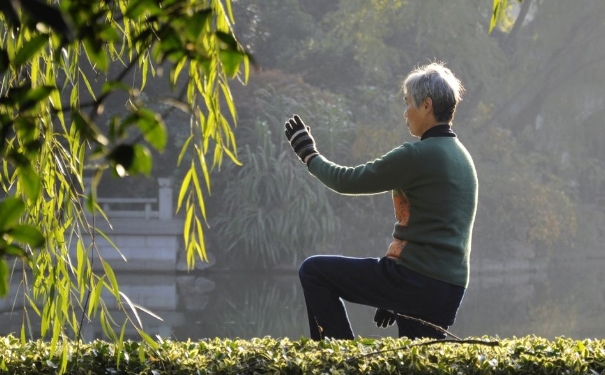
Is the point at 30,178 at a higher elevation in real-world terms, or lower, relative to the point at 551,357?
higher

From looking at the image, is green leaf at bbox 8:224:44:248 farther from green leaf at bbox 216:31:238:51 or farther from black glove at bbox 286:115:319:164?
black glove at bbox 286:115:319:164

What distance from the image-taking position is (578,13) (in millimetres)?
Answer: 19906

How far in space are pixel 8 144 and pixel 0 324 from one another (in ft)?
30.9

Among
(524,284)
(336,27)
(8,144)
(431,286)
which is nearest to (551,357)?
(431,286)

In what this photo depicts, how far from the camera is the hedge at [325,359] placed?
263cm

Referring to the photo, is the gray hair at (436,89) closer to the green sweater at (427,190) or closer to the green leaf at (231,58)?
the green sweater at (427,190)

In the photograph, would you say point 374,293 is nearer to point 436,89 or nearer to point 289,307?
point 436,89

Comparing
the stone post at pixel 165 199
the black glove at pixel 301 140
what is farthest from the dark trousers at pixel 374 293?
the stone post at pixel 165 199

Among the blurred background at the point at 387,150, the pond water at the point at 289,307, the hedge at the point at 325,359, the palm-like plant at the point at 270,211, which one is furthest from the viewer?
the palm-like plant at the point at 270,211

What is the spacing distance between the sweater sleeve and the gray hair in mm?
139

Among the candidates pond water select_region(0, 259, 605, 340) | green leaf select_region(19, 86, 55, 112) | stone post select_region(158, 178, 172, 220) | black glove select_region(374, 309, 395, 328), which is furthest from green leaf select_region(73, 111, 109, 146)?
stone post select_region(158, 178, 172, 220)

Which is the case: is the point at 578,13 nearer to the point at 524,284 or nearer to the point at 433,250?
the point at 524,284

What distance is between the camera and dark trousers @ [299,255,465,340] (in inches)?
127

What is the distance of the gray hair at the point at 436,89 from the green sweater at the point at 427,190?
88 mm
